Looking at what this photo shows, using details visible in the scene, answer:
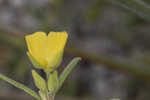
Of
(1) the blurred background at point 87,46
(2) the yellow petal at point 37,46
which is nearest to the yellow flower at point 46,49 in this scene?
(2) the yellow petal at point 37,46

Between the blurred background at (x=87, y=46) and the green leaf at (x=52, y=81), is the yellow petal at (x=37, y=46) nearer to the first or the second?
the green leaf at (x=52, y=81)

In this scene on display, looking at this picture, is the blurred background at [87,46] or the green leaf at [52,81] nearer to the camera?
the green leaf at [52,81]

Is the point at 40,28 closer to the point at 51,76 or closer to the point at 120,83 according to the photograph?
the point at 120,83

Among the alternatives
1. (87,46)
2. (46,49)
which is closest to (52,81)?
(46,49)

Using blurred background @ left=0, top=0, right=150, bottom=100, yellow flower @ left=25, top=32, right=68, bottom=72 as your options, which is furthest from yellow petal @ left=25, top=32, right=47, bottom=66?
blurred background @ left=0, top=0, right=150, bottom=100

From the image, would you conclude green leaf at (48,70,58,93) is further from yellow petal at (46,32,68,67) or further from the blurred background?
the blurred background

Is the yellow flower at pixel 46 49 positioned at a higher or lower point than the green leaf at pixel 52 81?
higher

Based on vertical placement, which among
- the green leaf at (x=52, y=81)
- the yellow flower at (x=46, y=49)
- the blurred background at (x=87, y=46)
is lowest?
the blurred background at (x=87, y=46)

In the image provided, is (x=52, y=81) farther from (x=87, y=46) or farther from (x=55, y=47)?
(x=87, y=46)

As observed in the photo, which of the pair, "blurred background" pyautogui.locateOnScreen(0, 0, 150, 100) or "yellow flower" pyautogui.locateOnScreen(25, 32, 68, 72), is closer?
"yellow flower" pyautogui.locateOnScreen(25, 32, 68, 72)
